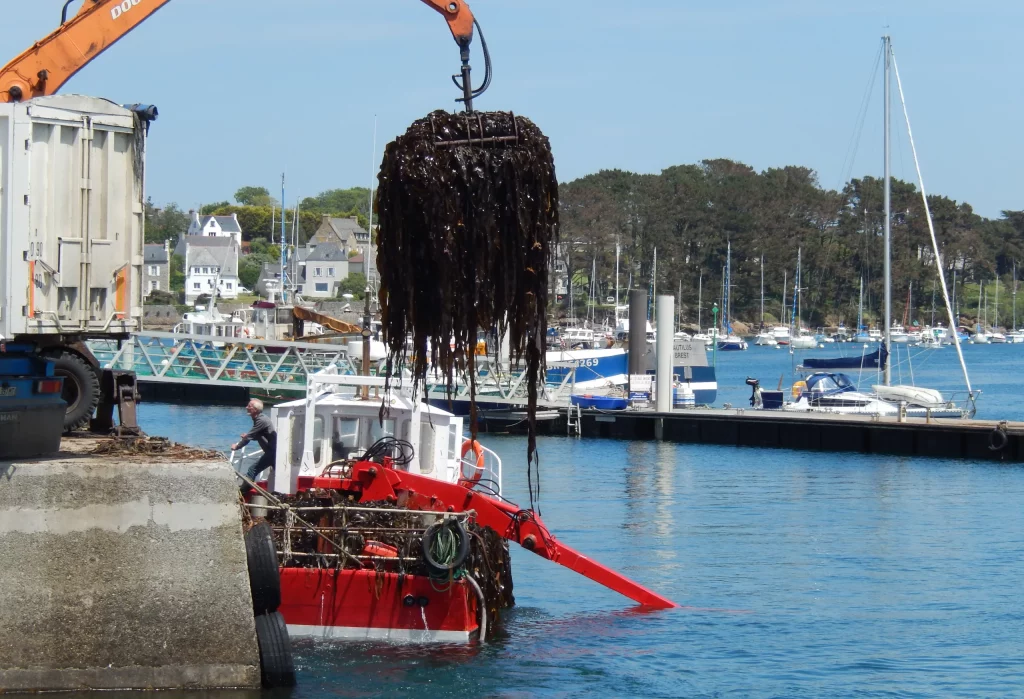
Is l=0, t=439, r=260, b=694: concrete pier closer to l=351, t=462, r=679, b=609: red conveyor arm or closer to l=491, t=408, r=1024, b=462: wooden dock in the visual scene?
l=351, t=462, r=679, b=609: red conveyor arm

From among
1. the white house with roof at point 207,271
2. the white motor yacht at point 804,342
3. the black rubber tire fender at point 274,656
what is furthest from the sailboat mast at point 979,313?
the black rubber tire fender at point 274,656

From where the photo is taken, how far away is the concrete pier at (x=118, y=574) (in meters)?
11.9

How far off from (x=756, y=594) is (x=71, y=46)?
11.7m

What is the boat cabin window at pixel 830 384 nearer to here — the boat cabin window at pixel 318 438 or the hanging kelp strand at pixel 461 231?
the boat cabin window at pixel 318 438

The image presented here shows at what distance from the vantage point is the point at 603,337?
96375 mm

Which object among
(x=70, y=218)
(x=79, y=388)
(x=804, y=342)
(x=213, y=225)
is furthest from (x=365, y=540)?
(x=213, y=225)

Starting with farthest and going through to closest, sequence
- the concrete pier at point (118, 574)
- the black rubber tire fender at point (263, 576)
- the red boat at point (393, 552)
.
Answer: the red boat at point (393, 552) → the black rubber tire fender at point (263, 576) → the concrete pier at point (118, 574)

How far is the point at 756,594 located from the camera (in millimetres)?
19969

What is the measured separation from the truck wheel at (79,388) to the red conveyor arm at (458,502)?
16.1ft

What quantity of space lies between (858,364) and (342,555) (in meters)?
49.1

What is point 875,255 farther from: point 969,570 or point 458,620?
point 458,620

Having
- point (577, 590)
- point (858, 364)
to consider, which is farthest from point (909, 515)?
point (858, 364)

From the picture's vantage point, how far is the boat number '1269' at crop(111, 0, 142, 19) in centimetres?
1655

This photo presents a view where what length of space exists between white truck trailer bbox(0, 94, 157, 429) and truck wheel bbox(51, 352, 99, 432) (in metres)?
5.86
